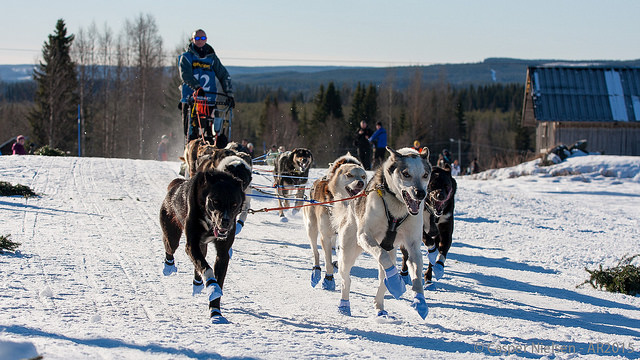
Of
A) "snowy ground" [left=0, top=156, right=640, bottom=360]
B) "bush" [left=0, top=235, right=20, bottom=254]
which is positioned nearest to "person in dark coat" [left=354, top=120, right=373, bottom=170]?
"snowy ground" [left=0, top=156, right=640, bottom=360]

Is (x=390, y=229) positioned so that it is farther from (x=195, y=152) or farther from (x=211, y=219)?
(x=195, y=152)

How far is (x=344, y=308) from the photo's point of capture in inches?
186

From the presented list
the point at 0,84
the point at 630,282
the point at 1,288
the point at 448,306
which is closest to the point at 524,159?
the point at 630,282

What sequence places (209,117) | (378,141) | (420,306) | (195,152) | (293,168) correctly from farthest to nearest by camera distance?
(378,141) < (293,168) < (209,117) < (195,152) < (420,306)

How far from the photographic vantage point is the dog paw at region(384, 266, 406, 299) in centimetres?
433

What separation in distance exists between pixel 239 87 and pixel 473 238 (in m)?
123

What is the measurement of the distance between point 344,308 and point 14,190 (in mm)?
7221

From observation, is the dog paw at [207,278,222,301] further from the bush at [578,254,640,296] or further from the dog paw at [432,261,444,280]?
the bush at [578,254,640,296]

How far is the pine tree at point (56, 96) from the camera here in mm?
38250

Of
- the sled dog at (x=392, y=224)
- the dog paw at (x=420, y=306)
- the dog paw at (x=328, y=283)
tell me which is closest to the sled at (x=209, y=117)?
the dog paw at (x=328, y=283)

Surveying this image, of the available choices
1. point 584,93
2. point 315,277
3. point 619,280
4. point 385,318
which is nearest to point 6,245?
point 315,277

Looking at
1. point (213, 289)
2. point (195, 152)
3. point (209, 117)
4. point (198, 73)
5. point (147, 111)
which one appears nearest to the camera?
point (213, 289)

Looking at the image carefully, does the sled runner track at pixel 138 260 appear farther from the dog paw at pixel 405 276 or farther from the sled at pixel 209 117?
the dog paw at pixel 405 276

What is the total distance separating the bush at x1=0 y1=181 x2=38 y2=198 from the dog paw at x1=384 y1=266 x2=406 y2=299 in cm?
739
